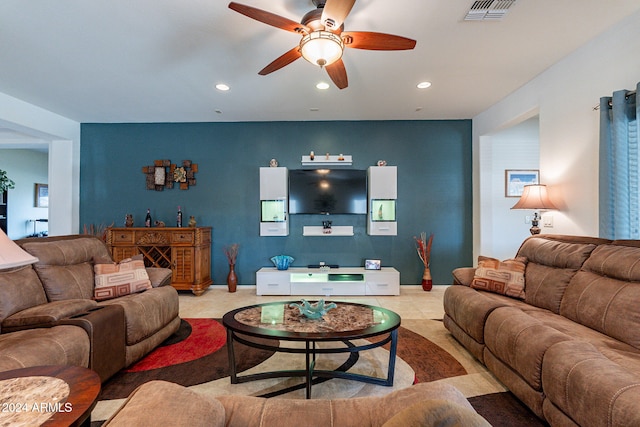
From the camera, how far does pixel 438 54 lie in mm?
3043

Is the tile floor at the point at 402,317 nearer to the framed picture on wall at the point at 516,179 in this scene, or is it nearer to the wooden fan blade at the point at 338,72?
the framed picture on wall at the point at 516,179

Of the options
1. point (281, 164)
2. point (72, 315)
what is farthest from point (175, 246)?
point (72, 315)

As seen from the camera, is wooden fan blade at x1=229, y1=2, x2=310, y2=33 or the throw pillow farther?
the throw pillow

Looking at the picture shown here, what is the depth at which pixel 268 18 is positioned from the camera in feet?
6.70

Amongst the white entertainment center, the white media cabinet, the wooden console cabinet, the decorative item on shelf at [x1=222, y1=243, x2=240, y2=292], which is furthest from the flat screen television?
the wooden console cabinet

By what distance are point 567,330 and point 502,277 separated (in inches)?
34.0

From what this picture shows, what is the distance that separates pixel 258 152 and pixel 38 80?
2767 millimetres

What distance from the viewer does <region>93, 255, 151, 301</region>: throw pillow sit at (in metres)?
2.71

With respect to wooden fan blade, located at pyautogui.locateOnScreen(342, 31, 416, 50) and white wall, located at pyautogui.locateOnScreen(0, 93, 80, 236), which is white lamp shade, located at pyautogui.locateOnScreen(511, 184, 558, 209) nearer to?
wooden fan blade, located at pyautogui.locateOnScreen(342, 31, 416, 50)

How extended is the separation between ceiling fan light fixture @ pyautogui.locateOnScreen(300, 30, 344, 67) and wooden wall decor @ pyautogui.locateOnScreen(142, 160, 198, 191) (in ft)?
11.8

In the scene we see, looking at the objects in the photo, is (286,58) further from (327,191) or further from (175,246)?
(175,246)

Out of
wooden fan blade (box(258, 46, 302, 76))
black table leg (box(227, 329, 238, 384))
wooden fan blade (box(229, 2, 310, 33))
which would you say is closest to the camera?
wooden fan blade (box(229, 2, 310, 33))

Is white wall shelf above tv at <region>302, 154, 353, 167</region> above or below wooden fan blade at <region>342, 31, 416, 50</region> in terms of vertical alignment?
below

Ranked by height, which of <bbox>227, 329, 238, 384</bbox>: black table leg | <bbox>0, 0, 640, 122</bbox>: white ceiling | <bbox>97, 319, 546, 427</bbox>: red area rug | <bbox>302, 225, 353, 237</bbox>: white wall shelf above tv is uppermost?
<bbox>0, 0, 640, 122</bbox>: white ceiling
